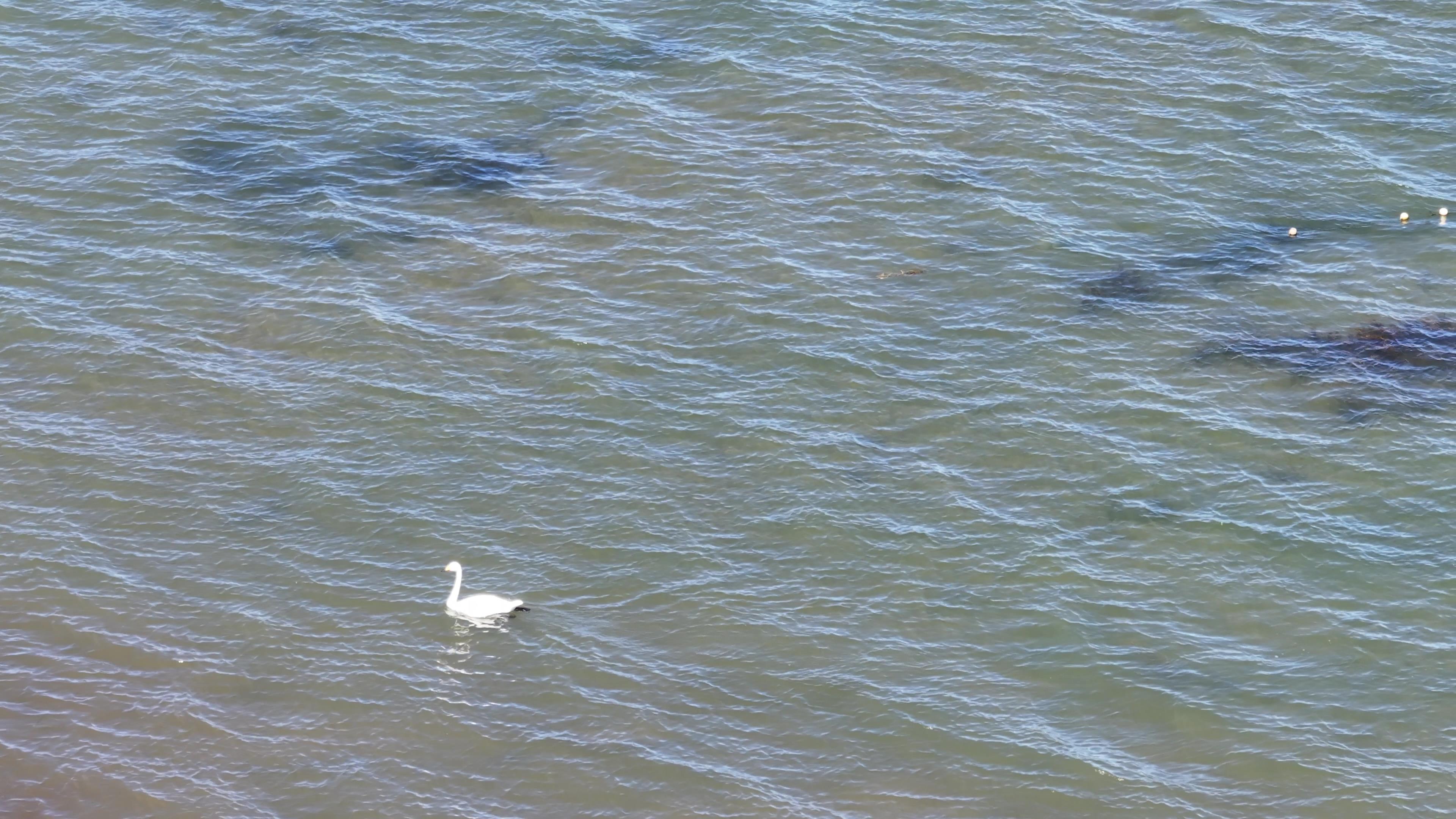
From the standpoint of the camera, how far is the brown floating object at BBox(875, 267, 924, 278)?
152 ft

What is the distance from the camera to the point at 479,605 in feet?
117

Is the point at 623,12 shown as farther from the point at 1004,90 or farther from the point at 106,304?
the point at 106,304

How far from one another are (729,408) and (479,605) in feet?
29.7

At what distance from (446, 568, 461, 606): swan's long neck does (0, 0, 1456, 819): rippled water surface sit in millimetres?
459

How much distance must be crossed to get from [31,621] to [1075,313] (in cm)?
2581

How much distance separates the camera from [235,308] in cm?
4519

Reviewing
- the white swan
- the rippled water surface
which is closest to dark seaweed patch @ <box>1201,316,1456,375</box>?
the rippled water surface

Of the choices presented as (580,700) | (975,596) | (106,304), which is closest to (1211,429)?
(975,596)

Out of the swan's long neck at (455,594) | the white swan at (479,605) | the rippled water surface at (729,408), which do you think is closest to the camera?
the rippled water surface at (729,408)

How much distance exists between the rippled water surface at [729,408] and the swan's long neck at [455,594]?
46 centimetres

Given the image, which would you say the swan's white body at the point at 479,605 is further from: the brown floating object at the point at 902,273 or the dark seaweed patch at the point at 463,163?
the dark seaweed patch at the point at 463,163

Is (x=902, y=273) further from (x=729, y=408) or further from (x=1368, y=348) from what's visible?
(x=1368, y=348)

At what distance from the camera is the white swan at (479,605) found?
117 feet

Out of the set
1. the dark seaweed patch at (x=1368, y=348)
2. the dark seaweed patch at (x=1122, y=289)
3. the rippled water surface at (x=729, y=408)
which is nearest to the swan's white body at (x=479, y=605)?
the rippled water surface at (x=729, y=408)
